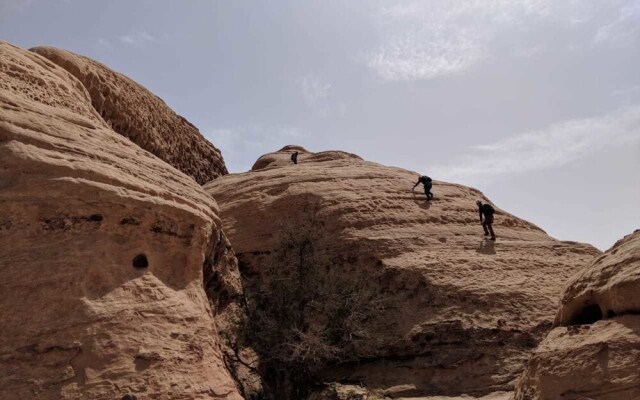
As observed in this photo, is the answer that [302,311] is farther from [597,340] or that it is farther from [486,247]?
[597,340]

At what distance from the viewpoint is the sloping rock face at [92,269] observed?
20.6ft

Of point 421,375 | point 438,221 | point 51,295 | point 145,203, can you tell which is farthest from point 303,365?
point 438,221

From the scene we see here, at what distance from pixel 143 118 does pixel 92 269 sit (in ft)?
33.0

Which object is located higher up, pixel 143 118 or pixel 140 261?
pixel 143 118

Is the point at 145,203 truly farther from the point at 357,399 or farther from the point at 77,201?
the point at 357,399

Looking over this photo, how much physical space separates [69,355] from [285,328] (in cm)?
491

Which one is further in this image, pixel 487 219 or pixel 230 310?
pixel 487 219

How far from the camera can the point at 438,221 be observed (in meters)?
14.9

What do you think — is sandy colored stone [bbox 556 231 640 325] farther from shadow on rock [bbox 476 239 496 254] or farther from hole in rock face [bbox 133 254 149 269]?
shadow on rock [bbox 476 239 496 254]

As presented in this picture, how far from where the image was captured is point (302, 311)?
11328 mm

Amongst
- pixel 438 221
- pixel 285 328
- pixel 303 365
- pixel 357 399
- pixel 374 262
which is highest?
pixel 438 221

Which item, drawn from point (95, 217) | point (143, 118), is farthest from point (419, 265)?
point (143, 118)

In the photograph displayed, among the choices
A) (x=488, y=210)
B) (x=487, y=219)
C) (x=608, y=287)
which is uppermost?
(x=488, y=210)

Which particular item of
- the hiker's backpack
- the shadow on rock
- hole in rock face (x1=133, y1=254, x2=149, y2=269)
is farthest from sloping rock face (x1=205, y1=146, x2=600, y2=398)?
hole in rock face (x1=133, y1=254, x2=149, y2=269)
